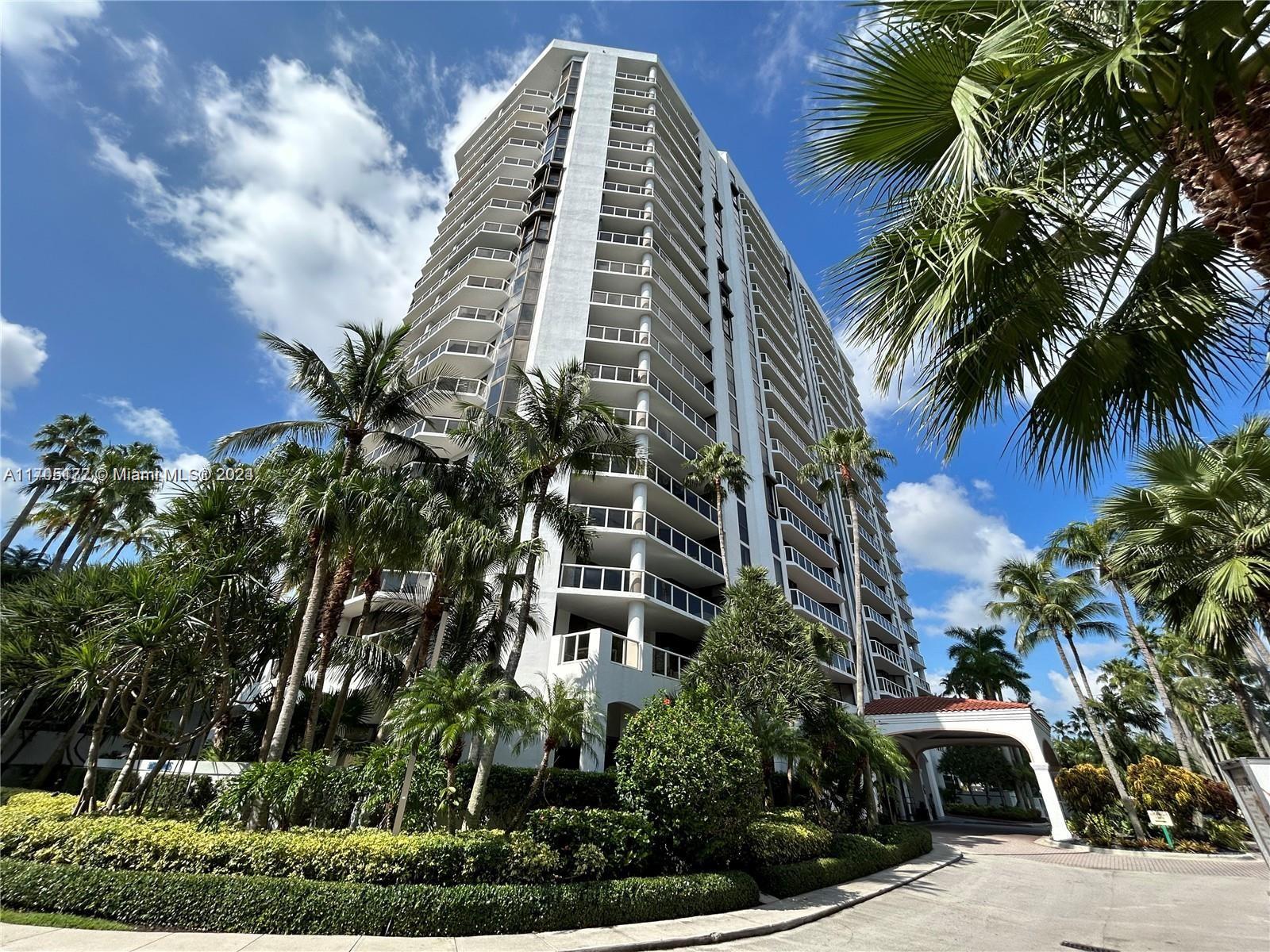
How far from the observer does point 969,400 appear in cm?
577

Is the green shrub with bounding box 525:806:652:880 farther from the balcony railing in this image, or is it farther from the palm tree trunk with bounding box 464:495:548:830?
the balcony railing

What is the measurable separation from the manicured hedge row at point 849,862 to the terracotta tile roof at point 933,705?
21.5ft

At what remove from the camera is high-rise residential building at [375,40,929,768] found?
22609 mm

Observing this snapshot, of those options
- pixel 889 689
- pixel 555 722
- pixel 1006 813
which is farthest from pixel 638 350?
pixel 1006 813

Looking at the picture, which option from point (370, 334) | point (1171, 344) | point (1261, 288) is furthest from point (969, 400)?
point (370, 334)

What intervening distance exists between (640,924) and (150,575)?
13005 mm

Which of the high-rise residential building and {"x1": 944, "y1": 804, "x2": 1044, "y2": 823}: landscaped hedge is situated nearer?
the high-rise residential building

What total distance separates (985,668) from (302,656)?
163 feet

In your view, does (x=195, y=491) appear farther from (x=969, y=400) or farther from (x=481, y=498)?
(x=969, y=400)

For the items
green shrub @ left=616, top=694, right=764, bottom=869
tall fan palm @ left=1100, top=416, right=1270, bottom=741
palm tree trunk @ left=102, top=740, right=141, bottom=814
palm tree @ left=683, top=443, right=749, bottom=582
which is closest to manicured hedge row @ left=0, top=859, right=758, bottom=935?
green shrub @ left=616, top=694, right=764, bottom=869

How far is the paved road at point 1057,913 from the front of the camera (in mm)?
9430

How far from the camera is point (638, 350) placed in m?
28.4

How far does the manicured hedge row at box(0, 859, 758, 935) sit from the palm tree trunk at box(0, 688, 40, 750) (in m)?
14.1

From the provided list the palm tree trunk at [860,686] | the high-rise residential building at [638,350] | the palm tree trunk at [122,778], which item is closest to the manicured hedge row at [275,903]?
the palm tree trunk at [122,778]
